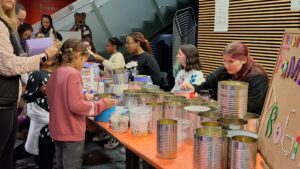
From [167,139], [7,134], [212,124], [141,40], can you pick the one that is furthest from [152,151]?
[141,40]

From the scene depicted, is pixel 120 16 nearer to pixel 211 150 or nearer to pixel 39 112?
pixel 39 112

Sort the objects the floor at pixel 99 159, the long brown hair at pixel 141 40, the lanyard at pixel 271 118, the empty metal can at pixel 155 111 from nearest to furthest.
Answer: the lanyard at pixel 271 118 < the empty metal can at pixel 155 111 < the floor at pixel 99 159 < the long brown hair at pixel 141 40

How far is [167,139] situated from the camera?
1.65 meters

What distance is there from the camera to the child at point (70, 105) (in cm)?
239

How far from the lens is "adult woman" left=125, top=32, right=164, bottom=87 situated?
4363 millimetres

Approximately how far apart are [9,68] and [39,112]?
1.04 meters

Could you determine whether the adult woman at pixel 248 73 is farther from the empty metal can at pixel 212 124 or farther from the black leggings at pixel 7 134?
the black leggings at pixel 7 134

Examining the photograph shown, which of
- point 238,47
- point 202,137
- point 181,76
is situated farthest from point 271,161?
point 181,76

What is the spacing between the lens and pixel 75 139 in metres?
2.48

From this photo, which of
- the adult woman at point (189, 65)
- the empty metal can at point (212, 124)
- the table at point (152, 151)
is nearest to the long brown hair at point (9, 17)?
the table at point (152, 151)

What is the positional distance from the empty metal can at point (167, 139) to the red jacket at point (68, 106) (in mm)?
873

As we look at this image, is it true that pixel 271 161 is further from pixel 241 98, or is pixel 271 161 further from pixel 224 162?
pixel 241 98

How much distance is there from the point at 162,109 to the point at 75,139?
2.55ft

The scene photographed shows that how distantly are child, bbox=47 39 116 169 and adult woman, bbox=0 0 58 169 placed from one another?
0.72 ft
